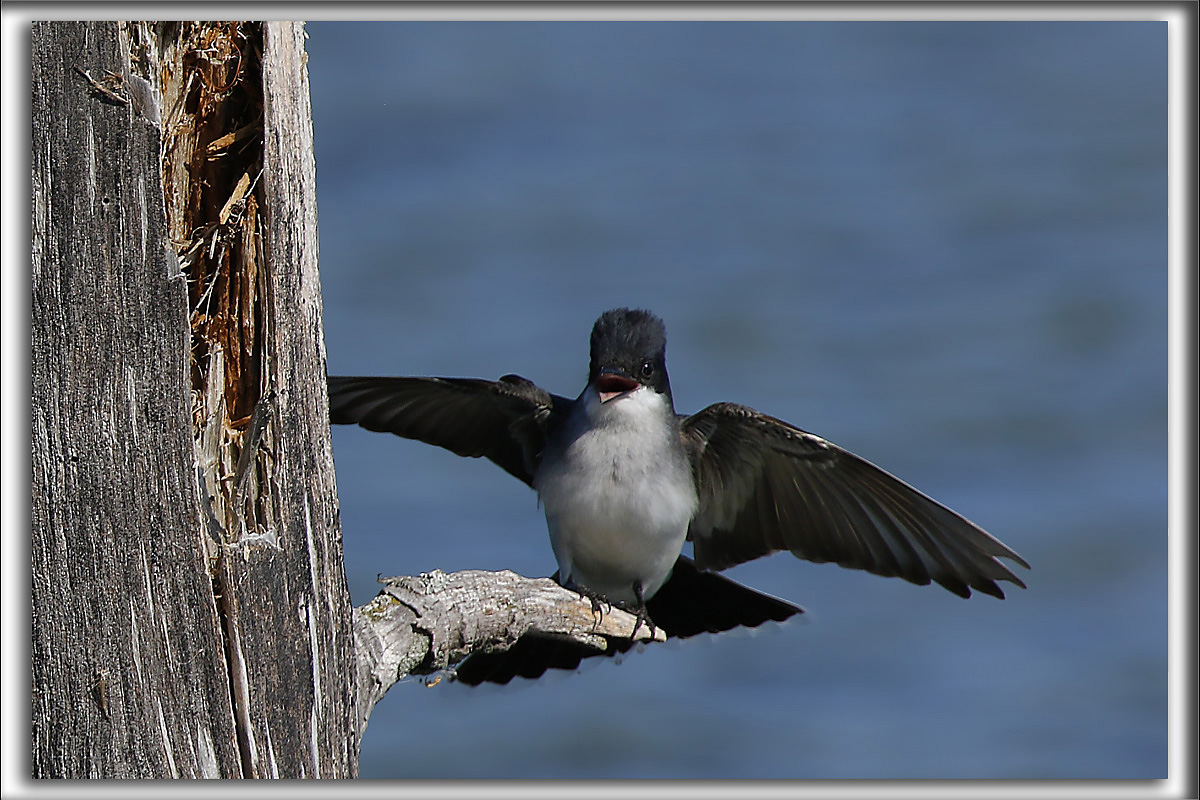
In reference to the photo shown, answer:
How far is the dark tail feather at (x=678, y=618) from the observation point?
5.30 metres

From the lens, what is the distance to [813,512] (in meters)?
5.80

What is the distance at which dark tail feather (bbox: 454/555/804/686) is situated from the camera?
530 centimetres

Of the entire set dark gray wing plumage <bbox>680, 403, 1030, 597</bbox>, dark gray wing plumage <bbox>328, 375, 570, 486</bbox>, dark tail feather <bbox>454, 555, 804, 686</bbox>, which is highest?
dark gray wing plumage <bbox>328, 375, 570, 486</bbox>

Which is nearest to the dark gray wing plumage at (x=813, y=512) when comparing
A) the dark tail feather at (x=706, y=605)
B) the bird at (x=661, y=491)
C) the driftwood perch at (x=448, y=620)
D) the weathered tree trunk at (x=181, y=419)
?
the bird at (x=661, y=491)

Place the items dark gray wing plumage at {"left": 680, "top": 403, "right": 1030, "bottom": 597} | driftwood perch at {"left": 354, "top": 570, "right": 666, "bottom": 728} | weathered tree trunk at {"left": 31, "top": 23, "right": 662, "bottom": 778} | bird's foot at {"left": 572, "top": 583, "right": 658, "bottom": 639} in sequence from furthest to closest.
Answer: dark gray wing plumage at {"left": 680, "top": 403, "right": 1030, "bottom": 597}
bird's foot at {"left": 572, "top": 583, "right": 658, "bottom": 639}
driftwood perch at {"left": 354, "top": 570, "right": 666, "bottom": 728}
weathered tree trunk at {"left": 31, "top": 23, "right": 662, "bottom": 778}

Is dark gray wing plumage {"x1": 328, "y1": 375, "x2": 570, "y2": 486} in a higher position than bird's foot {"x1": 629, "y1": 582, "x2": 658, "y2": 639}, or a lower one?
higher

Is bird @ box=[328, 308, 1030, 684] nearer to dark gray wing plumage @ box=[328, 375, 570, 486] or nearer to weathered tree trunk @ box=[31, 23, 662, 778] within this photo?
dark gray wing plumage @ box=[328, 375, 570, 486]

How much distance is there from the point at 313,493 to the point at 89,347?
2.44 ft

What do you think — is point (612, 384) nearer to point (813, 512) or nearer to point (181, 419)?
point (813, 512)

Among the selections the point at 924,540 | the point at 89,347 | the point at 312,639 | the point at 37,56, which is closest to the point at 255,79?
the point at 37,56

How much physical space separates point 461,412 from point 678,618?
142 cm

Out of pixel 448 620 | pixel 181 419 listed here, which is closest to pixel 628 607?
pixel 448 620

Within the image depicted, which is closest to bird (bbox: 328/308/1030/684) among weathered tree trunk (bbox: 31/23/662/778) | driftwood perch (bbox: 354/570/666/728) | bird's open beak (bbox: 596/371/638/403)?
bird's open beak (bbox: 596/371/638/403)

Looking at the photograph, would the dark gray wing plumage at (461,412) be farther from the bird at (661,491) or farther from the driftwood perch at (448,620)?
the driftwood perch at (448,620)
